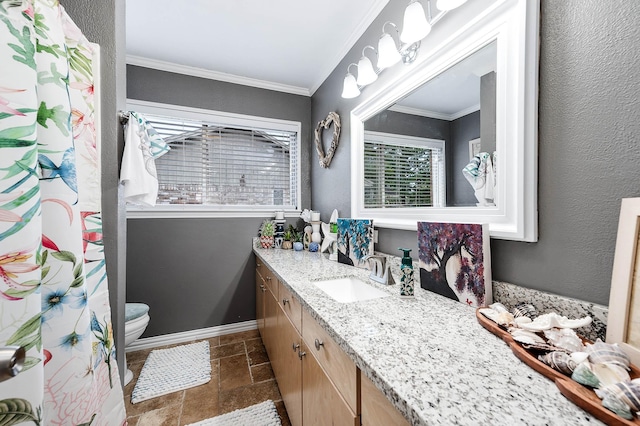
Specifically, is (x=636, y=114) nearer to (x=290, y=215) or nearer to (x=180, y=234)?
(x=290, y=215)

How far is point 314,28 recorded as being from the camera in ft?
6.12

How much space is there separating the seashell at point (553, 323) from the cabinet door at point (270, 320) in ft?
4.35

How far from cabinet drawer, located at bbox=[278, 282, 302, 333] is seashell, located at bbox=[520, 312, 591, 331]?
848 millimetres

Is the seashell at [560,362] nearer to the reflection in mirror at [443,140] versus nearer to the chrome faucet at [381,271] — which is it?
the reflection in mirror at [443,140]

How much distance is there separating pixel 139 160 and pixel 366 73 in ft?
4.78

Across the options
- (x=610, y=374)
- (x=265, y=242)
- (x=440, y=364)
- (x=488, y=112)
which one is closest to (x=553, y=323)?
(x=610, y=374)

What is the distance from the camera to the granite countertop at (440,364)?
1.51 feet

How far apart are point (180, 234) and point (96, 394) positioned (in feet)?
5.67

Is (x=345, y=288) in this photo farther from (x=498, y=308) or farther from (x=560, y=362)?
(x=560, y=362)

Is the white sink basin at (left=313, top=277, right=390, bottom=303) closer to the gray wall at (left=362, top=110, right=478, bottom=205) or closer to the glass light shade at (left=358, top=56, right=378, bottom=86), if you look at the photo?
the gray wall at (left=362, top=110, right=478, bottom=205)

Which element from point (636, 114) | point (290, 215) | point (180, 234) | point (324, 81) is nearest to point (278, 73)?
point (324, 81)

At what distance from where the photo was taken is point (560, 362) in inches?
21.6

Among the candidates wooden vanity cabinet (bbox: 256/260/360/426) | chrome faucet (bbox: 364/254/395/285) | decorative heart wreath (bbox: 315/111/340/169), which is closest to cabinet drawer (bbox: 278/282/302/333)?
wooden vanity cabinet (bbox: 256/260/360/426)

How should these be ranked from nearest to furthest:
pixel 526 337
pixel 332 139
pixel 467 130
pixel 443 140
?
pixel 526 337, pixel 467 130, pixel 443 140, pixel 332 139
